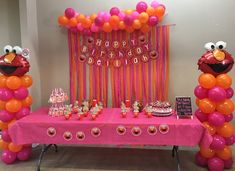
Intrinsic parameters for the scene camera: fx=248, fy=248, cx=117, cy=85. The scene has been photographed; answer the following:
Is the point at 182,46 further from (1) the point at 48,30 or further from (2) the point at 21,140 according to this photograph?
(2) the point at 21,140

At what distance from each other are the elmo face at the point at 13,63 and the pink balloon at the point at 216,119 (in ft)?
7.18

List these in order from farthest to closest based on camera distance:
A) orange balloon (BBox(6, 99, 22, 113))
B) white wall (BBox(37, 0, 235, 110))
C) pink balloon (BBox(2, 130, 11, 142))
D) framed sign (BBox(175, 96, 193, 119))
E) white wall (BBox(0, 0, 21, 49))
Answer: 1. white wall (BBox(0, 0, 21, 49))
2. white wall (BBox(37, 0, 235, 110))
3. pink balloon (BBox(2, 130, 11, 142))
4. orange balloon (BBox(6, 99, 22, 113))
5. framed sign (BBox(175, 96, 193, 119))

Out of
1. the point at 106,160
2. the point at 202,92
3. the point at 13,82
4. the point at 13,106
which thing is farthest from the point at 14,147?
the point at 202,92

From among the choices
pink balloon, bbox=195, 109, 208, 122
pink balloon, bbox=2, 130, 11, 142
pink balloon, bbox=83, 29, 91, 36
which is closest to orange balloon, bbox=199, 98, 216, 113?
pink balloon, bbox=195, 109, 208, 122

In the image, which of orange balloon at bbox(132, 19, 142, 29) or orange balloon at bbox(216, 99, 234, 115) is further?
orange balloon at bbox(132, 19, 142, 29)

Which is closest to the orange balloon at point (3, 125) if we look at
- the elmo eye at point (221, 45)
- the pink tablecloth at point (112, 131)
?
the pink tablecloth at point (112, 131)

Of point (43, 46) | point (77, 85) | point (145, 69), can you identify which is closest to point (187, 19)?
point (145, 69)

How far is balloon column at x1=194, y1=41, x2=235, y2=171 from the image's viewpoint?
2629mm

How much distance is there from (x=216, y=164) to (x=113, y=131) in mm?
1198

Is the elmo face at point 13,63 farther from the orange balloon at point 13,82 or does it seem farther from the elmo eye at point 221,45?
the elmo eye at point 221,45

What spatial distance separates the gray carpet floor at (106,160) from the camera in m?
2.90

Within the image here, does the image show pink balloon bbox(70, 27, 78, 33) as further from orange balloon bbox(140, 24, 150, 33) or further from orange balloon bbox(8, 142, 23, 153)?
orange balloon bbox(8, 142, 23, 153)

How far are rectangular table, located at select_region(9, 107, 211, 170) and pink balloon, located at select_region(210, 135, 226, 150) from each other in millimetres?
286

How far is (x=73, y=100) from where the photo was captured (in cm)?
366
